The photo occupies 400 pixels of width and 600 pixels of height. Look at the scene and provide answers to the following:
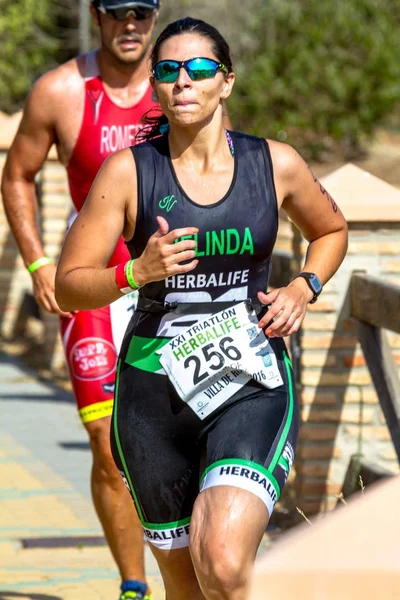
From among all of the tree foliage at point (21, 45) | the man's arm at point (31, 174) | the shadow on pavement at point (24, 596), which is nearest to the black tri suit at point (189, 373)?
the man's arm at point (31, 174)

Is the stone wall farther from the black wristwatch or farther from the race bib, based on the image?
the race bib

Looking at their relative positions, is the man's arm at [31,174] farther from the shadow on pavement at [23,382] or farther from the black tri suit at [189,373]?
the shadow on pavement at [23,382]

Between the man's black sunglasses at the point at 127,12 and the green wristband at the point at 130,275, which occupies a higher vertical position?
the man's black sunglasses at the point at 127,12

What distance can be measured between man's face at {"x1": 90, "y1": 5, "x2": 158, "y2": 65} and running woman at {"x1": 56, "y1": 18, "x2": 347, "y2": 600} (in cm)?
132

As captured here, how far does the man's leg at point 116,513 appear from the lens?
4742 millimetres

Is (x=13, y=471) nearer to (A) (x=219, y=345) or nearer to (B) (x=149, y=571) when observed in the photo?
(B) (x=149, y=571)

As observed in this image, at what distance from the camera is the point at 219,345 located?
11.3 ft

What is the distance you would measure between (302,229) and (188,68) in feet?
2.14

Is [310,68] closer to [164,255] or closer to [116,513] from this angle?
[116,513]

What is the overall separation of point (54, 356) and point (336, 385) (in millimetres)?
4778

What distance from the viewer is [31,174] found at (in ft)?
16.9

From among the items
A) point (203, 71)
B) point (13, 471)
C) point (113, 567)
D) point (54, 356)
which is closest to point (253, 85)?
point (54, 356)

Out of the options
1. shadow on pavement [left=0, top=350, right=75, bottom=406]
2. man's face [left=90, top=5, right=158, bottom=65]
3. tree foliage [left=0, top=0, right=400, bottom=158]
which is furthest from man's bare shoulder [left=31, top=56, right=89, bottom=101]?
tree foliage [left=0, top=0, right=400, bottom=158]

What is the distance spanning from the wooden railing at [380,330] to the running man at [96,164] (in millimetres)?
1100
